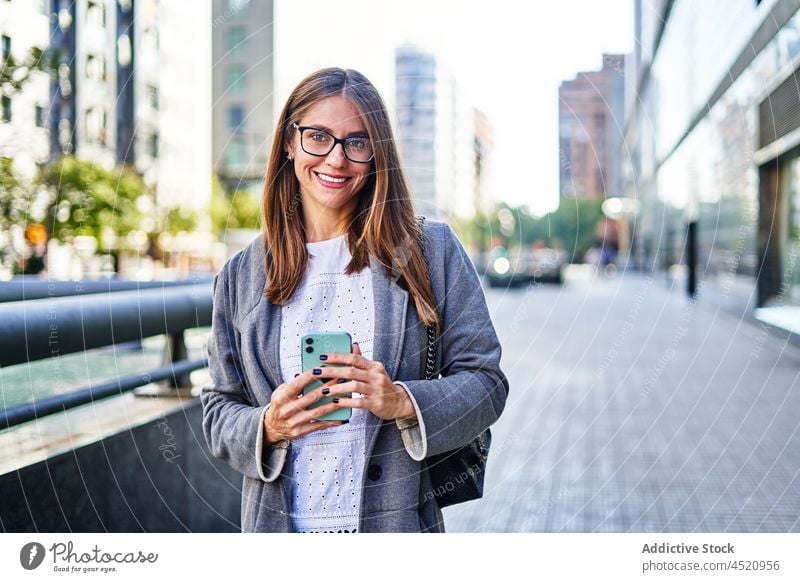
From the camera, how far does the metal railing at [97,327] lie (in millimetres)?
2088

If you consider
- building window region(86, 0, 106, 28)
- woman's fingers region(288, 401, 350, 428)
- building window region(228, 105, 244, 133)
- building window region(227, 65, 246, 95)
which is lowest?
woman's fingers region(288, 401, 350, 428)

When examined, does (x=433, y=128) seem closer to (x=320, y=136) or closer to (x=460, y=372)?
(x=320, y=136)

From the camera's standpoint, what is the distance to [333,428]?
1.67 metres

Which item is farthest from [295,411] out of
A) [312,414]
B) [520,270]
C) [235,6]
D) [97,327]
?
Answer: [520,270]

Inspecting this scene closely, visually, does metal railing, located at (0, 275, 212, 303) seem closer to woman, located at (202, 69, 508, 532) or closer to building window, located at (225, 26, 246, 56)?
building window, located at (225, 26, 246, 56)

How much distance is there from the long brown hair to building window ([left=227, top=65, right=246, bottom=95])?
52cm

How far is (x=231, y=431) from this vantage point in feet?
5.44

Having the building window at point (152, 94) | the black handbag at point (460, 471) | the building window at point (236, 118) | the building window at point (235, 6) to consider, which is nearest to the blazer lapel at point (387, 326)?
the black handbag at point (460, 471)

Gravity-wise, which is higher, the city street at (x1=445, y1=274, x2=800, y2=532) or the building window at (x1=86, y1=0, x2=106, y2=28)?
the building window at (x1=86, y1=0, x2=106, y2=28)

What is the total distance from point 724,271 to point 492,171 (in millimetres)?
13804

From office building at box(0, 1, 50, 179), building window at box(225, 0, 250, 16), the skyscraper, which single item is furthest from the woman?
office building at box(0, 1, 50, 179)

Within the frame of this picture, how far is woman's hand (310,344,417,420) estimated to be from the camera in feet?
4.99

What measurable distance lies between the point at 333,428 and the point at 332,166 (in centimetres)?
47

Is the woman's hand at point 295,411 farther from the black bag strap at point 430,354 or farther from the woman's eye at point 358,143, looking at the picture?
the woman's eye at point 358,143
